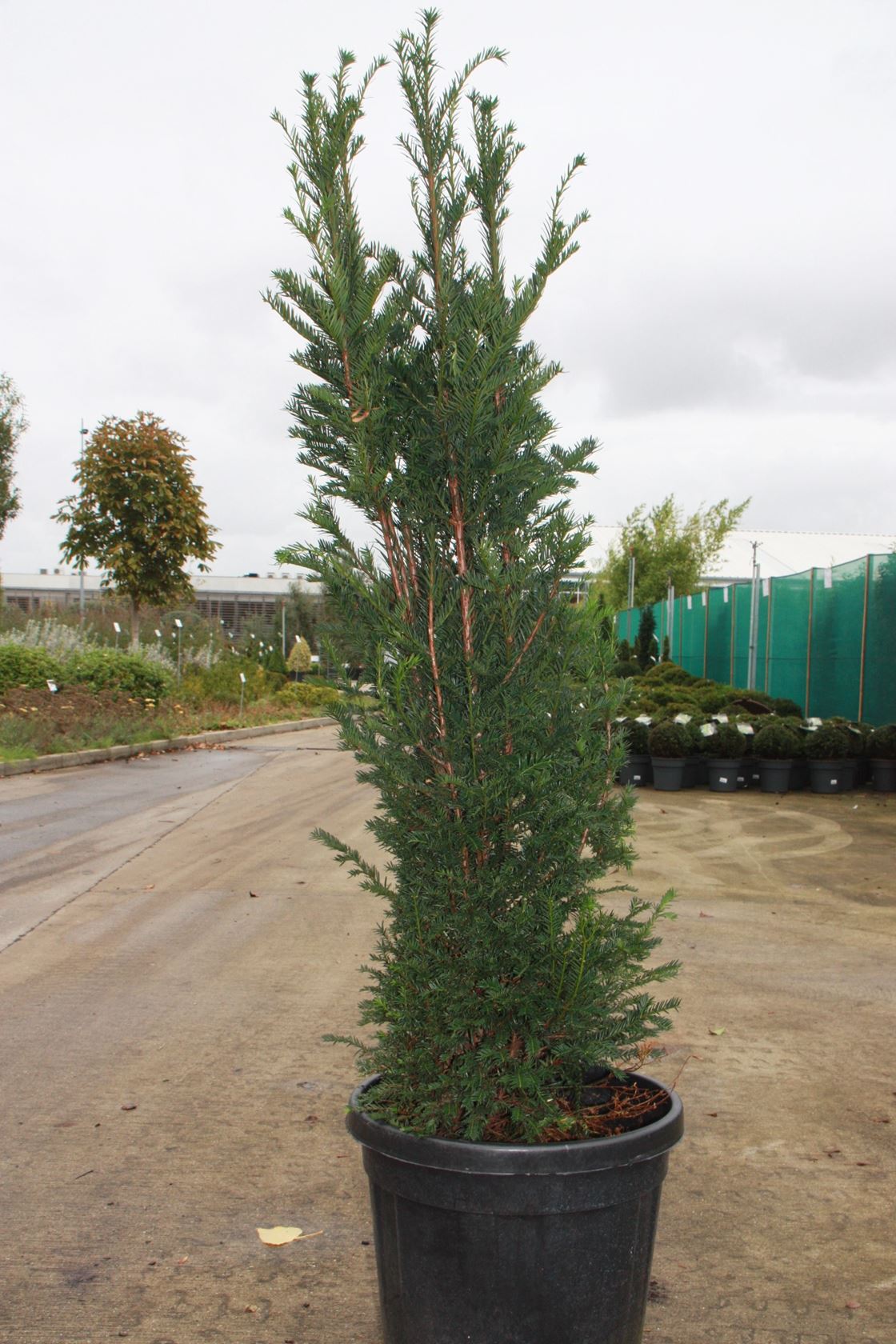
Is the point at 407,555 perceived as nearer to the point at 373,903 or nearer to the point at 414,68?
the point at 414,68

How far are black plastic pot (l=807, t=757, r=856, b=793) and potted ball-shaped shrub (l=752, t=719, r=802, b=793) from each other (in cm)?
25

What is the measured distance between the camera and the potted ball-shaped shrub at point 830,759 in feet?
41.5

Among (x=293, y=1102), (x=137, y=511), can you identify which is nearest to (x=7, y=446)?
(x=137, y=511)

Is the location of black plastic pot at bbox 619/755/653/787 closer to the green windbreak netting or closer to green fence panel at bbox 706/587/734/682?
the green windbreak netting

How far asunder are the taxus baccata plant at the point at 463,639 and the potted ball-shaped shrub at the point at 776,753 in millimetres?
10694

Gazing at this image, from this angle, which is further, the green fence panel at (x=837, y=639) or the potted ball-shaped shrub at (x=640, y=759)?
the green fence panel at (x=837, y=639)

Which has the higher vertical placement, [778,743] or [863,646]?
[863,646]

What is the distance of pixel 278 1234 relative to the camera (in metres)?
3.25

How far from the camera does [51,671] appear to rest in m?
18.6

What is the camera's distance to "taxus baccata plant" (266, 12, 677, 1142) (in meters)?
2.40

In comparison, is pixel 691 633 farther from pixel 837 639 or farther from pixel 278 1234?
pixel 278 1234

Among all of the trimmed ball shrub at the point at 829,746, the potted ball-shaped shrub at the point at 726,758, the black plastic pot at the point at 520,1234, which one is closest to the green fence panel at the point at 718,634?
the potted ball-shaped shrub at the point at 726,758

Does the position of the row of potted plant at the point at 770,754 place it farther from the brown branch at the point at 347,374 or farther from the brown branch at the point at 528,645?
the brown branch at the point at 347,374

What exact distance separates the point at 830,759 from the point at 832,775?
0.69ft
